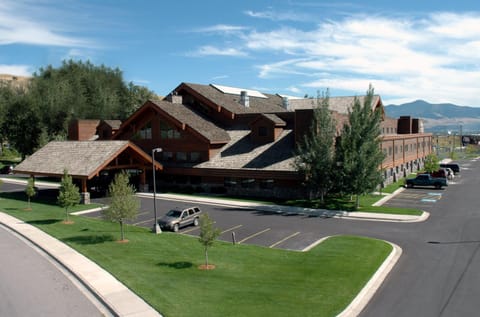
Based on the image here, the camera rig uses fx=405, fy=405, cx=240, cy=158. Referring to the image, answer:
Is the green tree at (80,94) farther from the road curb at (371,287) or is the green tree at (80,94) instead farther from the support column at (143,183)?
the road curb at (371,287)

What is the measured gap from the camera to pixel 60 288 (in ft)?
59.6

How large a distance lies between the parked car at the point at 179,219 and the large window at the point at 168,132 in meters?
21.9

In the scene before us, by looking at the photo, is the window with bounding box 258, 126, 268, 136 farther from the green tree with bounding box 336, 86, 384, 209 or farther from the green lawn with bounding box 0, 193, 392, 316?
the green lawn with bounding box 0, 193, 392, 316

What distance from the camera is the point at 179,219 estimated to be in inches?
1177

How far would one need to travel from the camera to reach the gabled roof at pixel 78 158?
39.8 m

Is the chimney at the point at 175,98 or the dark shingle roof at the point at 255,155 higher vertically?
the chimney at the point at 175,98

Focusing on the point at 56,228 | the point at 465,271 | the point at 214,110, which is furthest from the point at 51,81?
the point at 465,271

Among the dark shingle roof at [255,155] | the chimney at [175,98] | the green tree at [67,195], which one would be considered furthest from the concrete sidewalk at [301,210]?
the chimney at [175,98]

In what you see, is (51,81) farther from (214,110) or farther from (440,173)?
(440,173)

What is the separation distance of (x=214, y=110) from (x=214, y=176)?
40.2 ft

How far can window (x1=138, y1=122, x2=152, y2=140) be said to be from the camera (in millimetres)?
54500

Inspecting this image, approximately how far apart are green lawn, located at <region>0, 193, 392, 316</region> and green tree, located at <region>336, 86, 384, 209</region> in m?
10.1

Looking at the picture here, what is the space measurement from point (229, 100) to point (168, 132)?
37.2 ft

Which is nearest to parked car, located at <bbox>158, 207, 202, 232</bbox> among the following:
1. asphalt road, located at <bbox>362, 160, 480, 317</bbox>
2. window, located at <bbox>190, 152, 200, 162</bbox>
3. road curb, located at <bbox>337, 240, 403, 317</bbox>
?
asphalt road, located at <bbox>362, 160, 480, 317</bbox>
